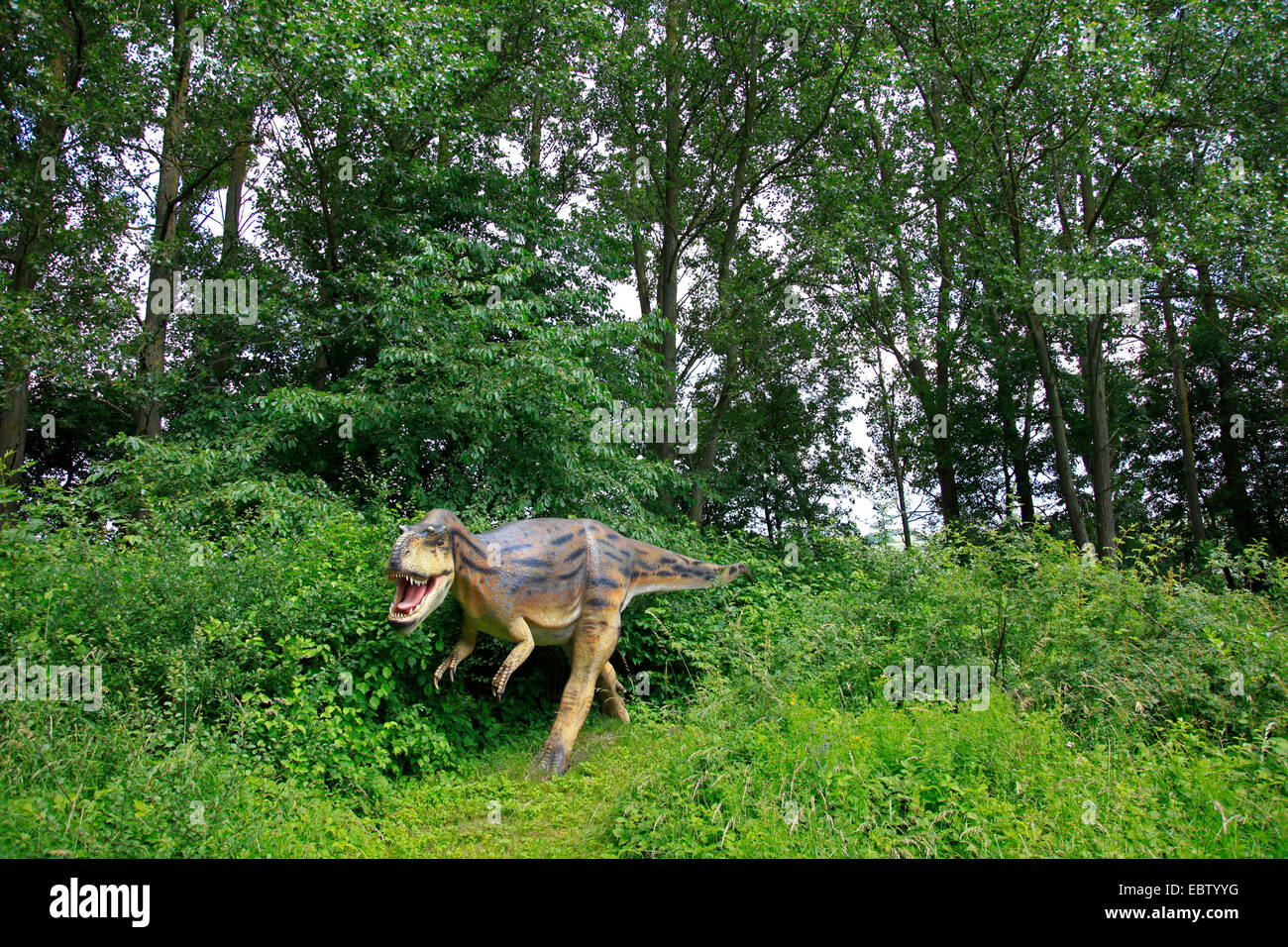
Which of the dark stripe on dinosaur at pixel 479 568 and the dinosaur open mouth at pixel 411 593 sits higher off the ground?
the dark stripe on dinosaur at pixel 479 568

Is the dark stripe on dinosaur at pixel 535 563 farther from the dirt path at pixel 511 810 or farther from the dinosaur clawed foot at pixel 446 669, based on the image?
the dirt path at pixel 511 810

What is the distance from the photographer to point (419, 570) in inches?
218

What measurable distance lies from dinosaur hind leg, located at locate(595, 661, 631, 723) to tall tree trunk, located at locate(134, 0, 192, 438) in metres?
6.82

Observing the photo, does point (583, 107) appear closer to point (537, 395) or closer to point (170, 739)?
point (537, 395)

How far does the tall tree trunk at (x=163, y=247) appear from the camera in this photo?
1029cm

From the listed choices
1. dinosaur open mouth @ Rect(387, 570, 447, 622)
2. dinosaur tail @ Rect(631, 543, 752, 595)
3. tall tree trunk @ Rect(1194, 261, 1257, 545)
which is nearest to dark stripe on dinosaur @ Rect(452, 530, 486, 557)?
dinosaur open mouth @ Rect(387, 570, 447, 622)

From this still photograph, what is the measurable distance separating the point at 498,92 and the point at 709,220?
5030mm

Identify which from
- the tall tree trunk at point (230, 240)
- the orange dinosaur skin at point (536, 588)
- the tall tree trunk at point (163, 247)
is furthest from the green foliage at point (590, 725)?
the tall tree trunk at point (230, 240)

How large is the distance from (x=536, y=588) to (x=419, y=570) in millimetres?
1195

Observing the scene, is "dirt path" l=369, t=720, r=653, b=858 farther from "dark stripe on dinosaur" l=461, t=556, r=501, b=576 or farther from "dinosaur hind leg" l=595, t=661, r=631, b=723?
"dark stripe on dinosaur" l=461, t=556, r=501, b=576

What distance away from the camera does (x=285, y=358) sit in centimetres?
1213

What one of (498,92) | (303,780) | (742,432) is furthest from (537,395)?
(742,432)

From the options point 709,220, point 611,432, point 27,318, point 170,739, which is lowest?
point 170,739

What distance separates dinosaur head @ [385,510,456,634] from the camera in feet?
17.9
